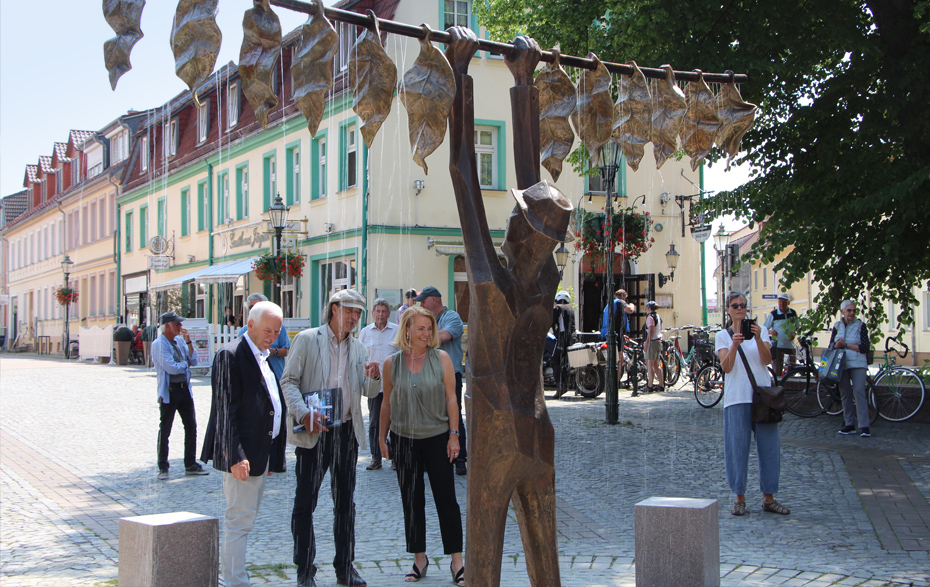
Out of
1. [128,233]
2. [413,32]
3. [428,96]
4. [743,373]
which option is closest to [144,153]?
[128,233]

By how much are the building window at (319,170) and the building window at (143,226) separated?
52.7 ft

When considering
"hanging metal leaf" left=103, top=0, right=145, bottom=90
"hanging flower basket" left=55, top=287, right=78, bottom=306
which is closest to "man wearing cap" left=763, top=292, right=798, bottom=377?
"hanging metal leaf" left=103, top=0, right=145, bottom=90

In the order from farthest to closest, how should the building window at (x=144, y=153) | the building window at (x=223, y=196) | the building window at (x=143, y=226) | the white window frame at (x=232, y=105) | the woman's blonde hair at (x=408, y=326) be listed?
1. the building window at (x=143, y=226)
2. the building window at (x=144, y=153)
3. the building window at (x=223, y=196)
4. the white window frame at (x=232, y=105)
5. the woman's blonde hair at (x=408, y=326)

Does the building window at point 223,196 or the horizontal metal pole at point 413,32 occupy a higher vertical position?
the building window at point 223,196

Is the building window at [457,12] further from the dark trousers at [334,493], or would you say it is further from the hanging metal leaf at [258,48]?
the hanging metal leaf at [258,48]

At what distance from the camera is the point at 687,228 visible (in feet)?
80.3

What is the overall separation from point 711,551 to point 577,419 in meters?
8.55

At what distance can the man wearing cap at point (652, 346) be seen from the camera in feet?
56.1

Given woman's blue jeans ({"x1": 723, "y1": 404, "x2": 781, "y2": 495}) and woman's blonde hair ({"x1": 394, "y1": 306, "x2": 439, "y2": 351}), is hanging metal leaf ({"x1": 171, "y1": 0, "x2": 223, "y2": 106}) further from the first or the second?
woman's blue jeans ({"x1": 723, "y1": 404, "x2": 781, "y2": 495})

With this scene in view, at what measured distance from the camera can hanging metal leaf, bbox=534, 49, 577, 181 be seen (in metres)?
4.29

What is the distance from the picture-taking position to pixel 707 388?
15008mm

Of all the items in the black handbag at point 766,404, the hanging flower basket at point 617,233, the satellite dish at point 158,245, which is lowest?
the black handbag at point 766,404

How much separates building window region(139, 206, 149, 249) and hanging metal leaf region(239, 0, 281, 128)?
118 feet

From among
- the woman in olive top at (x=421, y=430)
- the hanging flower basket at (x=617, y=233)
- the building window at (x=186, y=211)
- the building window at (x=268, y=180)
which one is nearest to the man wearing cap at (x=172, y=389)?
the woman in olive top at (x=421, y=430)
